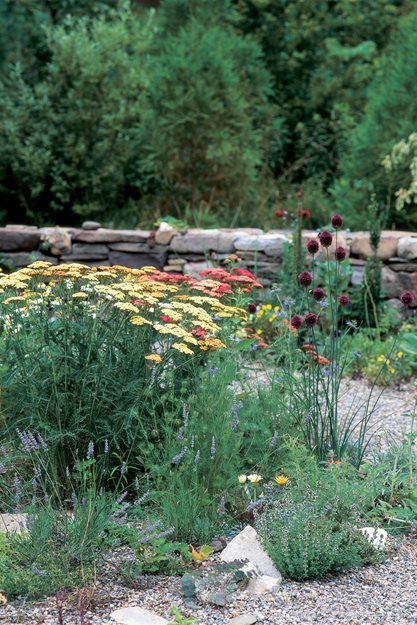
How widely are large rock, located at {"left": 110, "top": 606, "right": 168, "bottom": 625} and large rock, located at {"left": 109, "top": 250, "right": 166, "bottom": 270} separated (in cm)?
531

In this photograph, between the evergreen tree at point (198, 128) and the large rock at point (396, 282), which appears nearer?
the large rock at point (396, 282)

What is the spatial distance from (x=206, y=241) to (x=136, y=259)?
73cm

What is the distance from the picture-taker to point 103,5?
11422mm

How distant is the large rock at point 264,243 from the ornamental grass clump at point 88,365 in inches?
144

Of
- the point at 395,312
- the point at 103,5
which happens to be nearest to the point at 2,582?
the point at 395,312

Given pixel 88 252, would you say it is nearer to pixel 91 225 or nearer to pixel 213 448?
pixel 91 225

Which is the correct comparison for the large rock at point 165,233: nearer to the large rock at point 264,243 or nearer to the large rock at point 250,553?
the large rock at point 264,243

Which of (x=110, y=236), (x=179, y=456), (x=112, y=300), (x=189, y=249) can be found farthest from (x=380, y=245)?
(x=179, y=456)

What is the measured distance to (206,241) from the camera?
7898 mm

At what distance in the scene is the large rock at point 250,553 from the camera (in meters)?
3.38

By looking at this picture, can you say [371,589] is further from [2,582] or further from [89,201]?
[89,201]

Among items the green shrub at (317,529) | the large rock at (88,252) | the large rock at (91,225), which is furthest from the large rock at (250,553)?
the large rock at (91,225)

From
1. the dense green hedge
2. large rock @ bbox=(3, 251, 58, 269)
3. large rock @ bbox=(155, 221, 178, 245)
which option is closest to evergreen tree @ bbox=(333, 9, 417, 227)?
the dense green hedge

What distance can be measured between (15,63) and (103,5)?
1.74 metres
